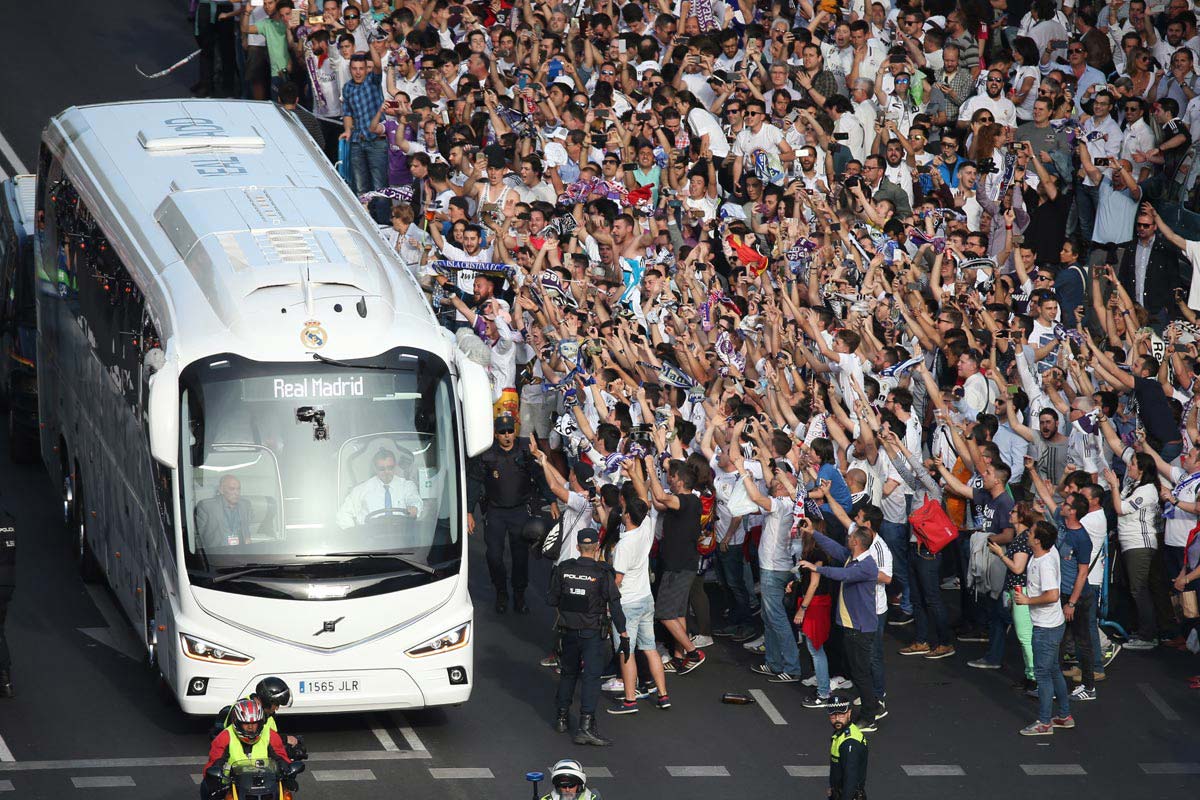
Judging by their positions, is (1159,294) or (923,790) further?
(1159,294)

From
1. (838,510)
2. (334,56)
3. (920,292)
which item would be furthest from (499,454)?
(334,56)

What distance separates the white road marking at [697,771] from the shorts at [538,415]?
6.19 m

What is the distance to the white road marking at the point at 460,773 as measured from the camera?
15211mm

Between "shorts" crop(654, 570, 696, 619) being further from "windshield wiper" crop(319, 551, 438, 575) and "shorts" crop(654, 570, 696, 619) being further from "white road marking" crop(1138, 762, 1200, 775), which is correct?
"white road marking" crop(1138, 762, 1200, 775)

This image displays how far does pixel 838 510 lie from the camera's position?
16703 mm

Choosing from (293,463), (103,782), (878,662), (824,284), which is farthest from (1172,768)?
(103,782)

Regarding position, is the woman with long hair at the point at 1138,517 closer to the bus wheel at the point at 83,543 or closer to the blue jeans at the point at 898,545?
the blue jeans at the point at 898,545

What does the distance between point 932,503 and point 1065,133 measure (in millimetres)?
7866

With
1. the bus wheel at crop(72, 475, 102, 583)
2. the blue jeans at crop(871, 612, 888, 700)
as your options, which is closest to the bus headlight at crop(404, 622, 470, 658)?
the blue jeans at crop(871, 612, 888, 700)

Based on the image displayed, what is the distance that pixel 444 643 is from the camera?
15.5 metres

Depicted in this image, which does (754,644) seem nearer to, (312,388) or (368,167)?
(312,388)

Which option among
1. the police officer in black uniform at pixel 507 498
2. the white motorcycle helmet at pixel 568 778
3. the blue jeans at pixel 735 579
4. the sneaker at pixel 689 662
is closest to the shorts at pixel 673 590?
the sneaker at pixel 689 662

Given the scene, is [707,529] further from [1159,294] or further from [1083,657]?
[1159,294]

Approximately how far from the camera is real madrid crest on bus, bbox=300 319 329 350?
50.2 ft
